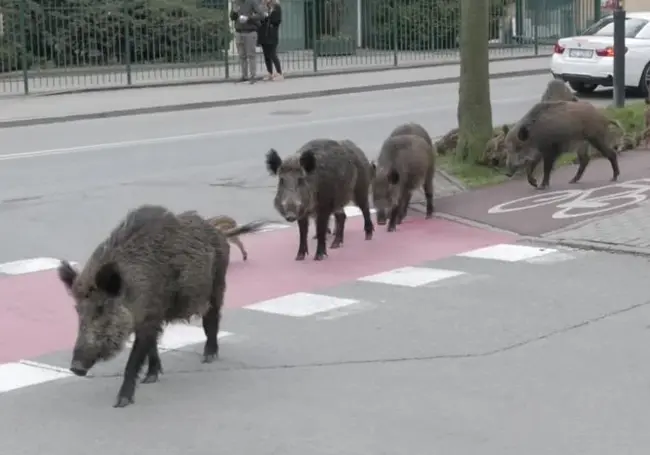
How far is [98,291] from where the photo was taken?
21.6 ft

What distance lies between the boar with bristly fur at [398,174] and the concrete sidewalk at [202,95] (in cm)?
1186

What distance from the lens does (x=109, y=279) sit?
258 inches

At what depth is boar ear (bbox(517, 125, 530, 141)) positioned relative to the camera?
13625 mm

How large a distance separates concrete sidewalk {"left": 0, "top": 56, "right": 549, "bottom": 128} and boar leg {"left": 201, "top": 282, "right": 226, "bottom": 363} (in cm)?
1550

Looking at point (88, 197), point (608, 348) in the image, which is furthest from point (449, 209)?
point (608, 348)

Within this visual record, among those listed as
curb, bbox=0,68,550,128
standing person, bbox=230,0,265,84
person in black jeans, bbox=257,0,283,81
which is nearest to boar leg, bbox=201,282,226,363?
curb, bbox=0,68,550,128

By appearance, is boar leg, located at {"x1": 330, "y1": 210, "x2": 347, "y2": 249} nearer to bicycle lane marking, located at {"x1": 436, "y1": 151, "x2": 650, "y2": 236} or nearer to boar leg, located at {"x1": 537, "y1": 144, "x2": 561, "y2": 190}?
bicycle lane marking, located at {"x1": 436, "y1": 151, "x2": 650, "y2": 236}

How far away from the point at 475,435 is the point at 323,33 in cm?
A: 2759

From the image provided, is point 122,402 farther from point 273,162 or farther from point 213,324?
point 273,162

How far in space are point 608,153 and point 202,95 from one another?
1427 centimetres

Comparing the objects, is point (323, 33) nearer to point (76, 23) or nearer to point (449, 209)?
point (76, 23)

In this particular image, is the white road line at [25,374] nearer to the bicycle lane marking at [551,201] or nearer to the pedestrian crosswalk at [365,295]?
the pedestrian crosswalk at [365,295]

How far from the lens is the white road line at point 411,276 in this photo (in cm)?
966

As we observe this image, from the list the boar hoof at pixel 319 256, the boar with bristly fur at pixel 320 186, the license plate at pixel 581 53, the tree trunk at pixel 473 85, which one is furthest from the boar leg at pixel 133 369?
the license plate at pixel 581 53
